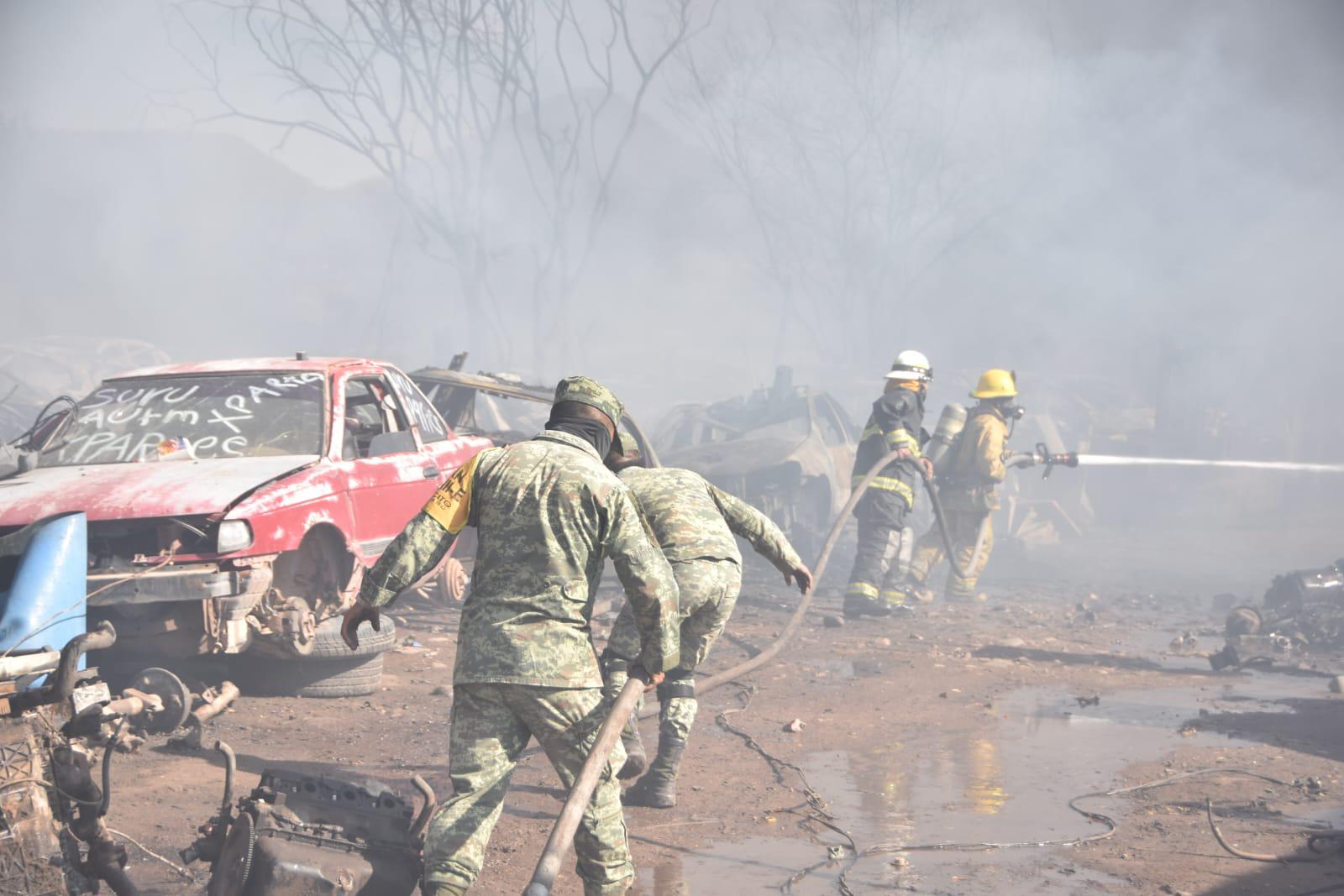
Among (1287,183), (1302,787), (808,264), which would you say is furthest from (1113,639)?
(808,264)

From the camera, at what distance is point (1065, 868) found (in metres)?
4.03

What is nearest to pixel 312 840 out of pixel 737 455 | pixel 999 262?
pixel 737 455

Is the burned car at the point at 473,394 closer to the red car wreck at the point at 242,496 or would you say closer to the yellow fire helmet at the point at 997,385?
the red car wreck at the point at 242,496

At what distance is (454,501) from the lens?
10.3 ft

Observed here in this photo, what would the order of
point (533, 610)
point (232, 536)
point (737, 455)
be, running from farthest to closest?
point (737, 455)
point (232, 536)
point (533, 610)

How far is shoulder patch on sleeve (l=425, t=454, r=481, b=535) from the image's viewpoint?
3.10m

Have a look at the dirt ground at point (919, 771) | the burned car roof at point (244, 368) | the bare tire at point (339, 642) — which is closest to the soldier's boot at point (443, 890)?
the dirt ground at point (919, 771)

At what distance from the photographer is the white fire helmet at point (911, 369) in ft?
34.0

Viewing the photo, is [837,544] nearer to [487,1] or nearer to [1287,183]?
[487,1]

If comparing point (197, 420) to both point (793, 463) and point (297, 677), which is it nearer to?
point (297, 677)

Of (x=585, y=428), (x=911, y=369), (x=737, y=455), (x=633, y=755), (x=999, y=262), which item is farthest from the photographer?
(x=999, y=262)

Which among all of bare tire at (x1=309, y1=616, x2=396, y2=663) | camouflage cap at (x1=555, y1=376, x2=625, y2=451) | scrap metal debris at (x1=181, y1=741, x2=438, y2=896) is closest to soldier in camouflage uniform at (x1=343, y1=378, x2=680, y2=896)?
camouflage cap at (x1=555, y1=376, x2=625, y2=451)

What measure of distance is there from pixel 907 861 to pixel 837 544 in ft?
34.2

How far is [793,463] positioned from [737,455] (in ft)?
2.28
